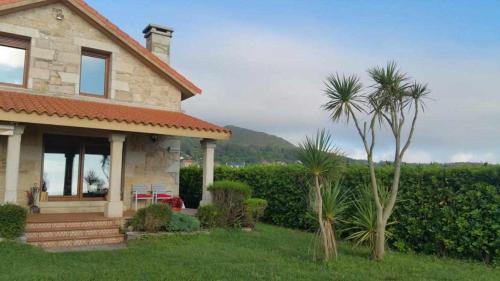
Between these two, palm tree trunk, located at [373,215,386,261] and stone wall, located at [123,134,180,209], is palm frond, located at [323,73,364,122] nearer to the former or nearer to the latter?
palm tree trunk, located at [373,215,386,261]

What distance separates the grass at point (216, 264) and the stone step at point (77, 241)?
0.79 meters

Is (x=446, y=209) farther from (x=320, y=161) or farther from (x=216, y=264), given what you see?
(x=216, y=264)

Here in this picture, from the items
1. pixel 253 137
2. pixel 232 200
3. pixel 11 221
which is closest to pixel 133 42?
pixel 232 200

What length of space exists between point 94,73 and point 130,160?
3.28 meters

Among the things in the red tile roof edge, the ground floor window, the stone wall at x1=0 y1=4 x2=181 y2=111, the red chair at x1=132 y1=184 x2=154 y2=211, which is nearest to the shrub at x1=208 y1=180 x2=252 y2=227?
the red chair at x1=132 y1=184 x2=154 y2=211

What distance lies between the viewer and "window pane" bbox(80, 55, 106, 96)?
546 inches

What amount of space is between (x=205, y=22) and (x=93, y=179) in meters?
6.82

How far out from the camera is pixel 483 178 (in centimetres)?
951

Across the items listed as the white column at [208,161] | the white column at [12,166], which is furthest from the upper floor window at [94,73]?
the white column at [208,161]

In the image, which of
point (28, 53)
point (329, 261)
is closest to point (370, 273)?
point (329, 261)

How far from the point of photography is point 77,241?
1059cm

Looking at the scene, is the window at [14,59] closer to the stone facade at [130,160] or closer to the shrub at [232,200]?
the stone facade at [130,160]

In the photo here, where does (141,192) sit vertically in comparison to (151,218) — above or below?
above

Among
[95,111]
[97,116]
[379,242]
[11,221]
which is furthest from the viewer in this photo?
[95,111]
